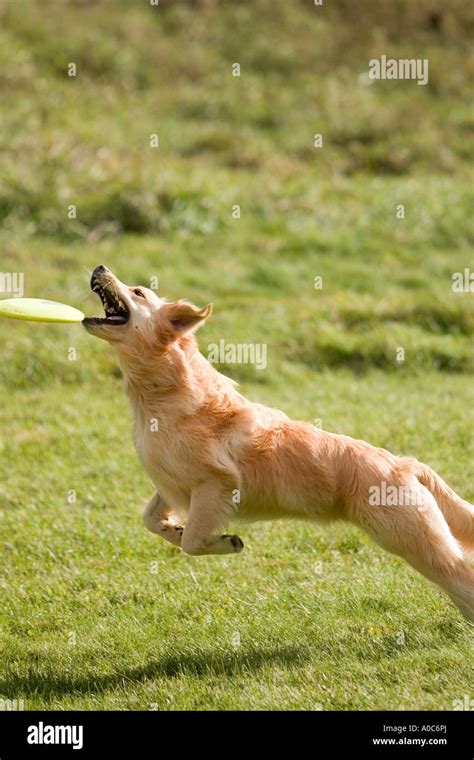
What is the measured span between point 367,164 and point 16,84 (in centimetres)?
745

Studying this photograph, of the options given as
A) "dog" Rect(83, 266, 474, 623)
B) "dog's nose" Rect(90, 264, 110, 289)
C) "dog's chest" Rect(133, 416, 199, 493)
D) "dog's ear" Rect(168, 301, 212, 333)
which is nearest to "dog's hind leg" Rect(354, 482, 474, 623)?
"dog" Rect(83, 266, 474, 623)

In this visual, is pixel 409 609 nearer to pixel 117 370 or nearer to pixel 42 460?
pixel 42 460

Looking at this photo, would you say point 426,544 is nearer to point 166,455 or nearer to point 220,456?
point 220,456

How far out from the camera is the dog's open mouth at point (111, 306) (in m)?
6.10

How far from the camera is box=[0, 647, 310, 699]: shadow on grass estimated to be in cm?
586

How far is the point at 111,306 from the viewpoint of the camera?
20.5 ft

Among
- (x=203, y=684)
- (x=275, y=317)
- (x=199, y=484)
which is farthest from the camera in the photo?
(x=275, y=317)

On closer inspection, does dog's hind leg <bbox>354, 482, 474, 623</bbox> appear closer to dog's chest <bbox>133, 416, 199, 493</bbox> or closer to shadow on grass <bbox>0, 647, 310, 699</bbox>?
shadow on grass <bbox>0, 647, 310, 699</bbox>

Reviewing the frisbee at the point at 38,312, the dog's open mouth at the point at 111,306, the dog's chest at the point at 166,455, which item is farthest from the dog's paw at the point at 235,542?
the frisbee at the point at 38,312

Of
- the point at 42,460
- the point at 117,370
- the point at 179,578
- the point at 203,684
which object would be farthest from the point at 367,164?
the point at 203,684

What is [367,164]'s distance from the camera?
64.4 feet

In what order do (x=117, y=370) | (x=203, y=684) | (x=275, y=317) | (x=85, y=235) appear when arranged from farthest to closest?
(x=85, y=235)
(x=275, y=317)
(x=117, y=370)
(x=203, y=684)

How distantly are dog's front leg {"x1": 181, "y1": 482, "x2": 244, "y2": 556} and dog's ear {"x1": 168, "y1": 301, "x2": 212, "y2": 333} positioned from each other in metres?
0.95

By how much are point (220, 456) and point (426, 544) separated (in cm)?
130
